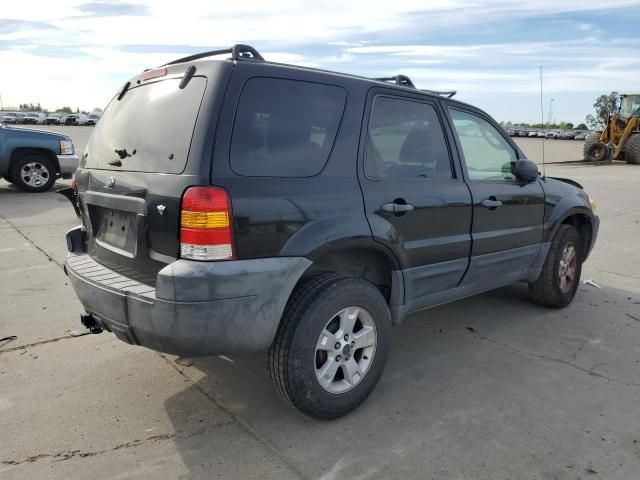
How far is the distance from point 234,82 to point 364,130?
840 millimetres

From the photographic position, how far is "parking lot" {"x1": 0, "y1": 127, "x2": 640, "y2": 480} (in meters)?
2.62

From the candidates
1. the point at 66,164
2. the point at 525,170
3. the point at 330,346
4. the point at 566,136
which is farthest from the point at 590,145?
the point at 566,136

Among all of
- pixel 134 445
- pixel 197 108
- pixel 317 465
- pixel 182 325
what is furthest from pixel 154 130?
pixel 317 465

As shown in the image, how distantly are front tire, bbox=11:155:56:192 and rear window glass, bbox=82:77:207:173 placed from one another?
8766 millimetres

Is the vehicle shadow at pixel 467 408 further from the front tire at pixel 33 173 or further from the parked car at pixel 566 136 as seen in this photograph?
the parked car at pixel 566 136

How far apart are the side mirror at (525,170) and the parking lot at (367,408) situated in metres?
1.19

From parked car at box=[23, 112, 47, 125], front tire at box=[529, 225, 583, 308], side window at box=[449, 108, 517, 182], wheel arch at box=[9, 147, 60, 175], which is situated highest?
parked car at box=[23, 112, 47, 125]

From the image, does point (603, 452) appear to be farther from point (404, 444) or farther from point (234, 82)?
point (234, 82)

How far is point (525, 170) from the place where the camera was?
13.6ft

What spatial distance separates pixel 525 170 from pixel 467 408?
1.91 meters

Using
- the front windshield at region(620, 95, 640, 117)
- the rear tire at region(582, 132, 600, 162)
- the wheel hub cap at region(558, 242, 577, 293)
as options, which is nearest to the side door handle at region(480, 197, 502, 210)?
the wheel hub cap at region(558, 242, 577, 293)

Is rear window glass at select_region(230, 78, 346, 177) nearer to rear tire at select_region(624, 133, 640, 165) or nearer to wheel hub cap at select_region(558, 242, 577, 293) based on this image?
wheel hub cap at select_region(558, 242, 577, 293)

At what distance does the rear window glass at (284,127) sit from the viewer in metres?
2.68

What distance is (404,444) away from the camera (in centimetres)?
277
